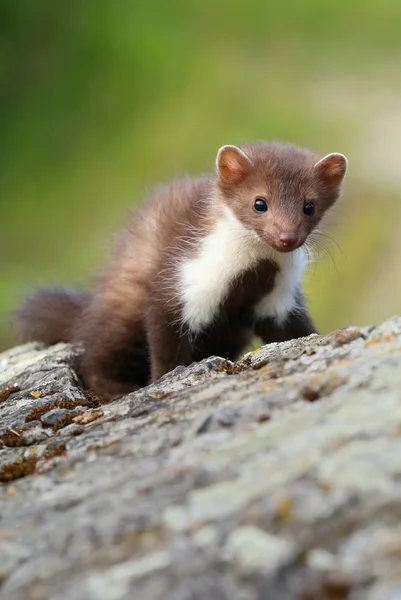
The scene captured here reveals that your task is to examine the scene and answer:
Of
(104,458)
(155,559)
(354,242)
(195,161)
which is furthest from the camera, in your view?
(195,161)

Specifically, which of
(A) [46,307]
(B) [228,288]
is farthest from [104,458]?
(A) [46,307]

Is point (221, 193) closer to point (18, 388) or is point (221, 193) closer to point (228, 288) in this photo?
point (228, 288)

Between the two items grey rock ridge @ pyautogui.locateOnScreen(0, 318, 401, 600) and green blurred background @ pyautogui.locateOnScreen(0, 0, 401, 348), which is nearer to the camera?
grey rock ridge @ pyautogui.locateOnScreen(0, 318, 401, 600)

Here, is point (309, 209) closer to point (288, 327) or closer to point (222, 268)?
point (222, 268)

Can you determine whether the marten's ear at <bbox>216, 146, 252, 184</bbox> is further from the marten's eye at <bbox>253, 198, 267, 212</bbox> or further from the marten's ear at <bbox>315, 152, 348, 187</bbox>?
the marten's ear at <bbox>315, 152, 348, 187</bbox>

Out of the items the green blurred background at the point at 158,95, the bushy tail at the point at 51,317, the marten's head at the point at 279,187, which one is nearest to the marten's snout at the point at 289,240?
the marten's head at the point at 279,187

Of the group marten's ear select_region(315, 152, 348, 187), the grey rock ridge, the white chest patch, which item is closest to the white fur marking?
the white chest patch

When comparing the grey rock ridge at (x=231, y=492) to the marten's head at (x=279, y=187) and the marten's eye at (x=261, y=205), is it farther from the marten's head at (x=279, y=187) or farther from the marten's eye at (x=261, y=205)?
the marten's eye at (x=261, y=205)
